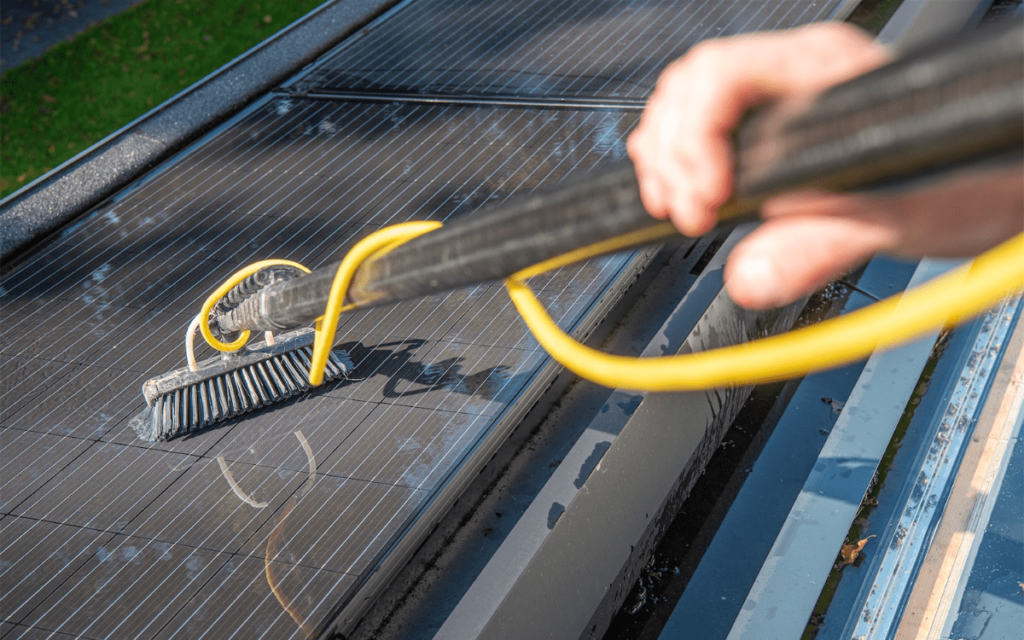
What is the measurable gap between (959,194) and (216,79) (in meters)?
2.74

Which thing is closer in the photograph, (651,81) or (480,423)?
(480,423)

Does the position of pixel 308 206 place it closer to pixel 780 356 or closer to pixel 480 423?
pixel 480 423

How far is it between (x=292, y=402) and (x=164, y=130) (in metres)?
1.37

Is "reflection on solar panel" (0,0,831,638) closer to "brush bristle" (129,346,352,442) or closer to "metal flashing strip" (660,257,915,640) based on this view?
"brush bristle" (129,346,352,442)

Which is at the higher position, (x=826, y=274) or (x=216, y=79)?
(x=216, y=79)

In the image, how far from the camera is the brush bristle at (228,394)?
150cm

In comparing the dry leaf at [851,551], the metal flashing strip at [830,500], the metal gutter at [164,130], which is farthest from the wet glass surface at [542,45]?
the dry leaf at [851,551]

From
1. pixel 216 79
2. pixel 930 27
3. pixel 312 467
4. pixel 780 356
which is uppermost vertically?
pixel 216 79

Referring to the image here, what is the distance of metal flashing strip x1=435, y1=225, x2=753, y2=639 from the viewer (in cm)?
119

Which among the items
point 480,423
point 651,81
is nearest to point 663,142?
point 480,423

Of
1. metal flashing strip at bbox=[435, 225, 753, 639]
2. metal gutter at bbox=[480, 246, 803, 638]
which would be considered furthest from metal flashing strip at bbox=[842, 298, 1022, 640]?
metal flashing strip at bbox=[435, 225, 753, 639]

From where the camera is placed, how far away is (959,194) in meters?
0.39

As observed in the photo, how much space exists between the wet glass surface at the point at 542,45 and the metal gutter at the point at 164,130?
13 cm

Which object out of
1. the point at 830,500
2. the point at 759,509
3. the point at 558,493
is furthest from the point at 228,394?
the point at 830,500
